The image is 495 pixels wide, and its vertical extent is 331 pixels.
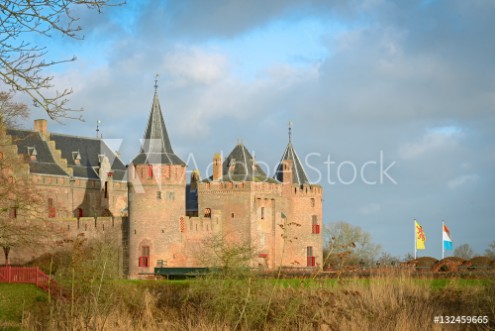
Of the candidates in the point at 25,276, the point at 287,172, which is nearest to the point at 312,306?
the point at 25,276

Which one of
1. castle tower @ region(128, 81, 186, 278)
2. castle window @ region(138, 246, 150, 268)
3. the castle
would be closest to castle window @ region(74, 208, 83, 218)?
the castle

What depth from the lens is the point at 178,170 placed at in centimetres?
3916

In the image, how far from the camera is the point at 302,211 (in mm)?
43312

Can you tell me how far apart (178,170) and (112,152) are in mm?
11221

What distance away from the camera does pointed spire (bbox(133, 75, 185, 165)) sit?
129ft

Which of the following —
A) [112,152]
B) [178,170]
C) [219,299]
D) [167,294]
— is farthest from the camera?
[112,152]

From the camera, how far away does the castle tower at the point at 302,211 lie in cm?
4250

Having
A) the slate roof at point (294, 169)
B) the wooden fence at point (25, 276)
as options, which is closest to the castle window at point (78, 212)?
the slate roof at point (294, 169)

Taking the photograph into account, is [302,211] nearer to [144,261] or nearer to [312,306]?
[144,261]

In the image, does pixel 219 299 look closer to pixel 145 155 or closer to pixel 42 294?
pixel 42 294

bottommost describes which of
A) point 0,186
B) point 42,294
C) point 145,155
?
point 42,294

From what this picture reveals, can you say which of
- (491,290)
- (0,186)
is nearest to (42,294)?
(0,186)

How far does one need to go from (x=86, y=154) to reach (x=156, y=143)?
30.4ft

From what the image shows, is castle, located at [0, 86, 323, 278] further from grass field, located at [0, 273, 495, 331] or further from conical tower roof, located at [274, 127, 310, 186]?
grass field, located at [0, 273, 495, 331]
